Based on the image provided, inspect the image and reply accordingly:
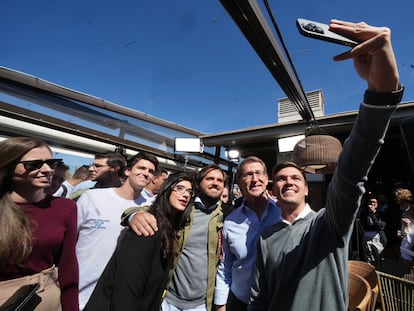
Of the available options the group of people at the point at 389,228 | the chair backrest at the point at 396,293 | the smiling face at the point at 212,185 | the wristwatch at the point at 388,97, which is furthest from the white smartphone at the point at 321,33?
the group of people at the point at 389,228

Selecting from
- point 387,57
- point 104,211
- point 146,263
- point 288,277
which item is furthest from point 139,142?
point 387,57

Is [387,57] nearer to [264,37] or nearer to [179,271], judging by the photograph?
[264,37]

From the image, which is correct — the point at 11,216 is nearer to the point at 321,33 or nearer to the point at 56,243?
the point at 56,243

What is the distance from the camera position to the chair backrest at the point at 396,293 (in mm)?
1888

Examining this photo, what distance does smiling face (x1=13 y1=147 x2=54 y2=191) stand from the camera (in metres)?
1.39

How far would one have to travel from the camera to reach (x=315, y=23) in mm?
698

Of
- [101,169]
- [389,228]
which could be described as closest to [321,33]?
[101,169]

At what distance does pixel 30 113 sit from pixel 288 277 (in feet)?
14.3

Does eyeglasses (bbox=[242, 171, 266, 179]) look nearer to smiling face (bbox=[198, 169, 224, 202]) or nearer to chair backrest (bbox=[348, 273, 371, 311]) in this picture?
smiling face (bbox=[198, 169, 224, 202])

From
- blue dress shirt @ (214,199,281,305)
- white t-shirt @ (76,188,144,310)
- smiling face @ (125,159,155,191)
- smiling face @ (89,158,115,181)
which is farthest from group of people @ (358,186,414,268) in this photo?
smiling face @ (89,158,115,181)

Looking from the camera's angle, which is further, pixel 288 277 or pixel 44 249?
pixel 44 249

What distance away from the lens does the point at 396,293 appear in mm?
1942

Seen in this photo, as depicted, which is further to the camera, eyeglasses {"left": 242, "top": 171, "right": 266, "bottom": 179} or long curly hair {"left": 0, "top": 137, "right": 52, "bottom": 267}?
eyeglasses {"left": 242, "top": 171, "right": 266, "bottom": 179}

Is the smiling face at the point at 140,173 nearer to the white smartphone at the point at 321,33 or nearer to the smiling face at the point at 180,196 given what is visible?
the smiling face at the point at 180,196
